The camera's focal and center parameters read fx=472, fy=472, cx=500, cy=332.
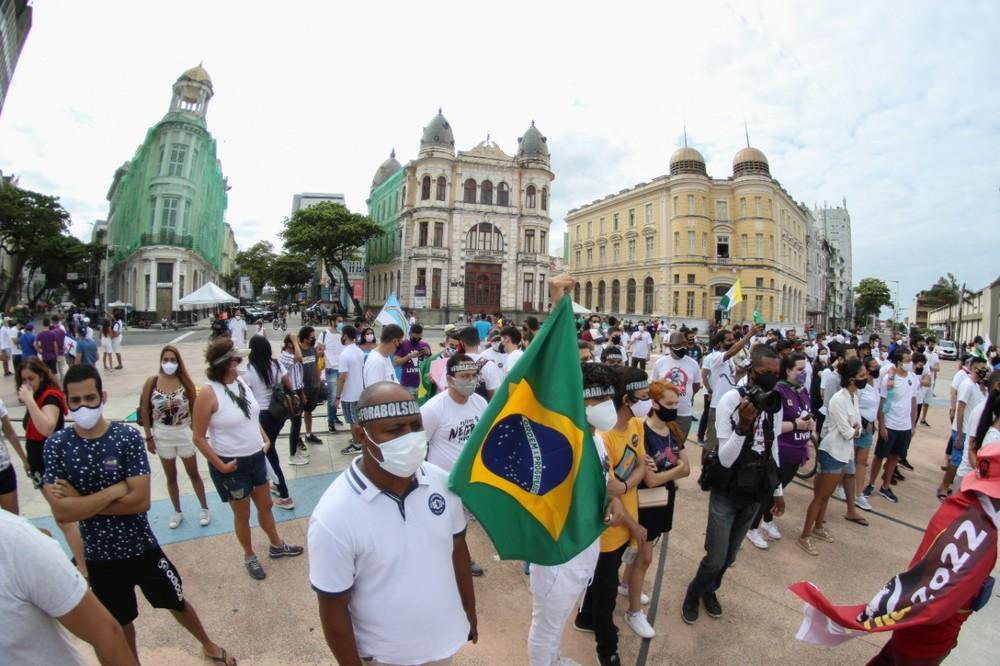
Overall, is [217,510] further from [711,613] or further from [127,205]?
[127,205]

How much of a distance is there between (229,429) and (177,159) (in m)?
40.8

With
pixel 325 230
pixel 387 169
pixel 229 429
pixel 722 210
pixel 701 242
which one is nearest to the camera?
pixel 229 429

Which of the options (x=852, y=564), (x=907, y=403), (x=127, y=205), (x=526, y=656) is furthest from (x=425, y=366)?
(x=127, y=205)

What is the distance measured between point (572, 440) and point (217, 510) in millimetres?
4207

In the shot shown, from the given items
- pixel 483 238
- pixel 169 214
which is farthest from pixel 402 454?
pixel 483 238

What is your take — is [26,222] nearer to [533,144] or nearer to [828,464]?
[533,144]

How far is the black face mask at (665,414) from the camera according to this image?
328 cm

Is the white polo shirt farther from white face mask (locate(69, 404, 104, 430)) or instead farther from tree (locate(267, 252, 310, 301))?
tree (locate(267, 252, 310, 301))

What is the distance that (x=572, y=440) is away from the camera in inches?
90.7

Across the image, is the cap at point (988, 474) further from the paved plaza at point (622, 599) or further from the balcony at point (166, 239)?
the balcony at point (166, 239)

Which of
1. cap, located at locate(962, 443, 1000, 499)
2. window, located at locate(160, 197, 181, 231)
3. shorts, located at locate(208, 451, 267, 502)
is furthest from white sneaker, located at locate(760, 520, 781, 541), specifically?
window, located at locate(160, 197, 181, 231)

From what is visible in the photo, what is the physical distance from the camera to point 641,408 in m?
3.21

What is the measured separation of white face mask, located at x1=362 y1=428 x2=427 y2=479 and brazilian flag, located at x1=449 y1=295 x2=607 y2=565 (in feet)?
1.60

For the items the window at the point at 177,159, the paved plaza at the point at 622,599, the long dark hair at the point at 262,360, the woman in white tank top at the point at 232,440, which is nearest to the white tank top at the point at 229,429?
the woman in white tank top at the point at 232,440
